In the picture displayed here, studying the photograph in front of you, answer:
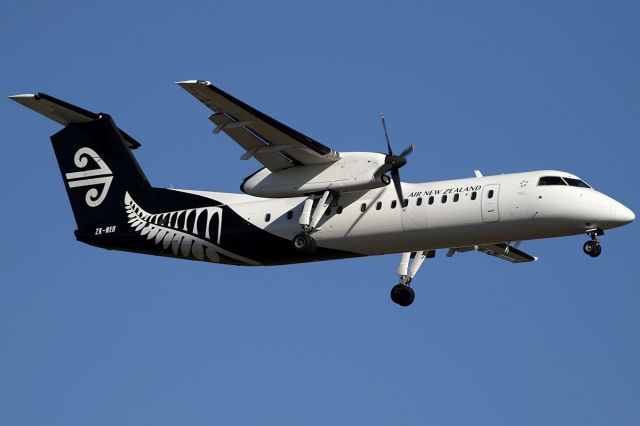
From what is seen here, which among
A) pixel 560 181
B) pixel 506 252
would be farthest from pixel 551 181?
pixel 506 252

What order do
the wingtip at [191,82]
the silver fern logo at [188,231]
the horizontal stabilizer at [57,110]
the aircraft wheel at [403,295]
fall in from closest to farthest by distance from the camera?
the wingtip at [191,82], the horizontal stabilizer at [57,110], the silver fern logo at [188,231], the aircraft wheel at [403,295]

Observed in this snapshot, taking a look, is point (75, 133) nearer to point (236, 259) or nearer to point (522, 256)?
point (236, 259)

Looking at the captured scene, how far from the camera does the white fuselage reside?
21.5m

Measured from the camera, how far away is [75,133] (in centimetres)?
2556

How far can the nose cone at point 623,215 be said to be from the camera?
2119cm

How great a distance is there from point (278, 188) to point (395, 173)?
236 cm

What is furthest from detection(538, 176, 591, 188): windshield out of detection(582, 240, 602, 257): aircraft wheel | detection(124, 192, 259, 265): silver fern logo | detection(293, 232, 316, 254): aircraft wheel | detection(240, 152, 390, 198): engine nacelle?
detection(124, 192, 259, 265): silver fern logo

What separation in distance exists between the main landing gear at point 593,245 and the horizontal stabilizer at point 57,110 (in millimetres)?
10935

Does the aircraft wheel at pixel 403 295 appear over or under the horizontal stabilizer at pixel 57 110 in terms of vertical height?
under

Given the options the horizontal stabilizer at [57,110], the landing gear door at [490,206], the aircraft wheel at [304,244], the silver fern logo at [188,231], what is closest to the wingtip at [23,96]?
the horizontal stabilizer at [57,110]

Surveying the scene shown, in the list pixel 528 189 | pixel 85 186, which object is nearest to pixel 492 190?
pixel 528 189

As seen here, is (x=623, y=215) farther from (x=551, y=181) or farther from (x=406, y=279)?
(x=406, y=279)

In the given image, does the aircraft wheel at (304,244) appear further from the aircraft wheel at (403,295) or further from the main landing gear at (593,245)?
the main landing gear at (593,245)

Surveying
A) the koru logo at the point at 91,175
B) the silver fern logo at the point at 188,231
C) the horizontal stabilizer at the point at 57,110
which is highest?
the horizontal stabilizer at the point at 57,110
